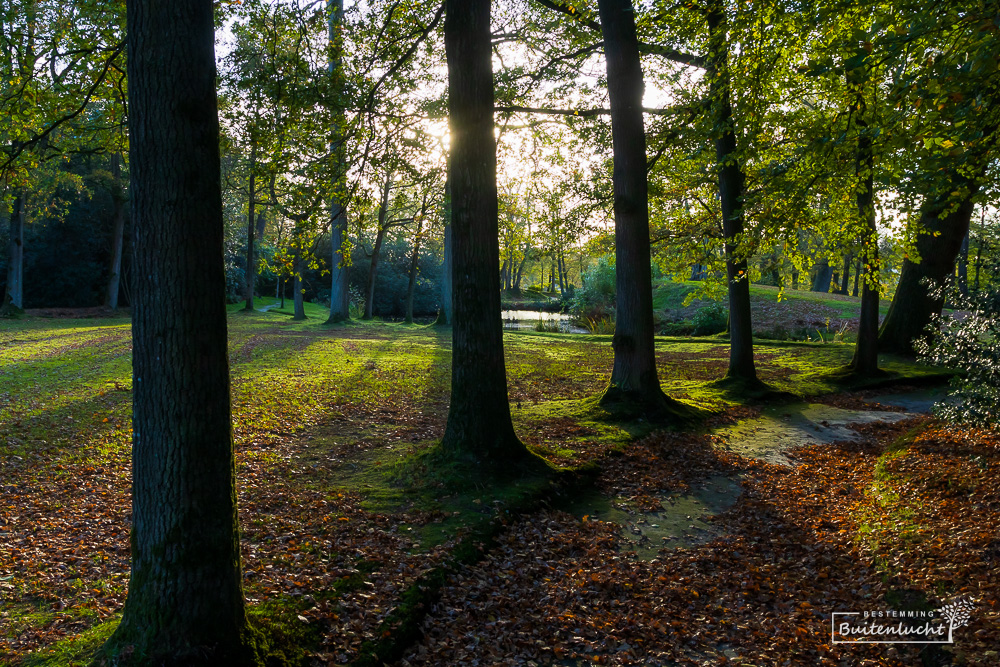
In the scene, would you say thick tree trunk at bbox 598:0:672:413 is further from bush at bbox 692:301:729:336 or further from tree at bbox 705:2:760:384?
bush at bbox 692:301:729:336

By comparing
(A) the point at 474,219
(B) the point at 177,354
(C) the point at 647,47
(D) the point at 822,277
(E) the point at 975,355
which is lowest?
(E) the point at 975,355

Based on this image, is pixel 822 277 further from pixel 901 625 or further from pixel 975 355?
pixel 901 625

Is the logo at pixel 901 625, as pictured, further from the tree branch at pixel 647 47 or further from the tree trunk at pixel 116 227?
the tree trunk at pixel 116 227

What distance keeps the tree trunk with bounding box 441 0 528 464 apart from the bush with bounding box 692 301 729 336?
2467cm

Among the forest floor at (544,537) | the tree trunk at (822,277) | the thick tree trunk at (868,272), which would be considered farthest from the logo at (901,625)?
the tree trunk at (822,277)

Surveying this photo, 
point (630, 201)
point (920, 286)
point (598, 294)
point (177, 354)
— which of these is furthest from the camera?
point (598, 294)

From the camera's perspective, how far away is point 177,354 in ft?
10.5

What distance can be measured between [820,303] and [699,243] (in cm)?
2319

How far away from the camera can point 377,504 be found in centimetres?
644

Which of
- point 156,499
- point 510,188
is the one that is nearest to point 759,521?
point 156,499

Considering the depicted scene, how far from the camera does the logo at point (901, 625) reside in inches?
162

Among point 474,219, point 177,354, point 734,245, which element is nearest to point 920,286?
point 734,245

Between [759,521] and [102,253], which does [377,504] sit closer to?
[759,521]

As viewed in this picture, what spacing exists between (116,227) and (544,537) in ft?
106
